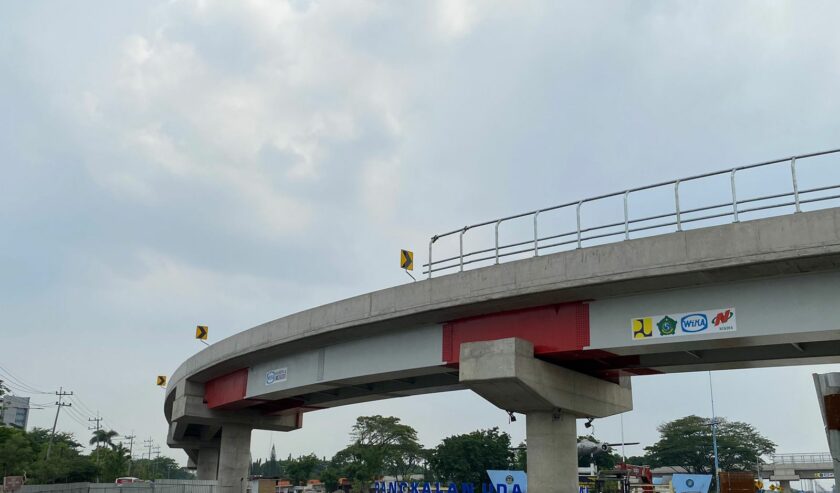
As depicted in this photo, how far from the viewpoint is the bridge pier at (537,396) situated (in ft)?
61.3

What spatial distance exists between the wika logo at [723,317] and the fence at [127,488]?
3043cm

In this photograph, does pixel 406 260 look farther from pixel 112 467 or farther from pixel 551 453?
pixel 112 467

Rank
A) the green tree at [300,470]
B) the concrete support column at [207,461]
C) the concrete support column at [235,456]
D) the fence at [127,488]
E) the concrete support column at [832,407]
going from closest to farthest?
the concrete support column at [832,407] → the fence at [127,488] → the concrete support column at [235,456] → the concrete support column at [207,461] → the green tree at [300,470]

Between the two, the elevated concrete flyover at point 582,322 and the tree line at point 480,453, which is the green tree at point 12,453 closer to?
the tree line at point 480,453

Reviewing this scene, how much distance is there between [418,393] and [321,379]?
5664 millimetres

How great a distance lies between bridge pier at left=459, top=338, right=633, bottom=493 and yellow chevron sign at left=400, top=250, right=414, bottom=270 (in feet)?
13.8

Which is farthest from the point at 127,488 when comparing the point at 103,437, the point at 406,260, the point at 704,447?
the point at 103,437

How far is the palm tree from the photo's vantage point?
469 ft

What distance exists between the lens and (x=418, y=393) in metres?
29.4

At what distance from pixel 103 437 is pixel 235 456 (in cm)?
12416

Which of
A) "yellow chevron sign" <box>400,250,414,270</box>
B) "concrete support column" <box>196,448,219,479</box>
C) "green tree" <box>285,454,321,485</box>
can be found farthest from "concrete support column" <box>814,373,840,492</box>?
"green tree" <box>285,454,321,485</box>

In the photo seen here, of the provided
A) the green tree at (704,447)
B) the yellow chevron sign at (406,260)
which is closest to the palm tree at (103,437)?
the green tree at (704,447)

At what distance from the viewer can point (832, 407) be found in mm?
9523

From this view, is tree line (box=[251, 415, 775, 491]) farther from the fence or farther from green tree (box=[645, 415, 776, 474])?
the fence
